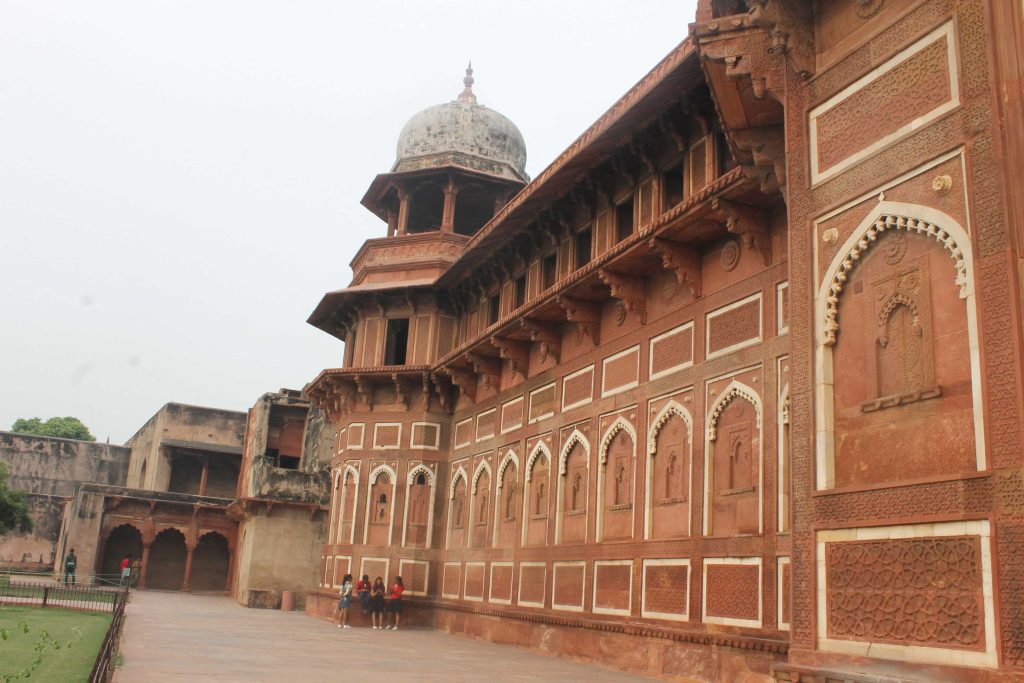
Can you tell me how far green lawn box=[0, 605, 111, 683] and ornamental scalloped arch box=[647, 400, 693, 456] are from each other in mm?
7100

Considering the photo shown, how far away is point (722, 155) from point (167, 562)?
3066 cm

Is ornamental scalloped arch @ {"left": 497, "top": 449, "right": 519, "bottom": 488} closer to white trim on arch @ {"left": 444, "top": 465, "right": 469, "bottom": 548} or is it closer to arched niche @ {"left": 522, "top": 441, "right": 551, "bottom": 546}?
arched niche @ {"left": 522, "top": 441, "right": 551, "bottom": 546}

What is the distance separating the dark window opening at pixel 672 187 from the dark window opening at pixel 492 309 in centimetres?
633

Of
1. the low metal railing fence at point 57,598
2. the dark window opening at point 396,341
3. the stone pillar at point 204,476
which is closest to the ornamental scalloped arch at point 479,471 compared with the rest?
the dark window opening at point 396,341

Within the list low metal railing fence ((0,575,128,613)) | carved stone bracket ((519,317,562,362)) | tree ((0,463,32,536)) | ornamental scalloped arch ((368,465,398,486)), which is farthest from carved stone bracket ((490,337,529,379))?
tree ((0,463,32,536))

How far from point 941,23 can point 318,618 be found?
1880 cm

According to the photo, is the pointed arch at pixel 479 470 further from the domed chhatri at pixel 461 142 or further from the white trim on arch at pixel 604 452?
the domed chhatri at pixel 461 142

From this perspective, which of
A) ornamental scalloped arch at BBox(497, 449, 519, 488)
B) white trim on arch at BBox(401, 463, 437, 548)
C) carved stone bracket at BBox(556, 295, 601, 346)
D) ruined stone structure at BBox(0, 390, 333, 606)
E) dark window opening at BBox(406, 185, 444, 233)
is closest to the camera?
carved stone bracket at BBox(556, 295, 601, 346)

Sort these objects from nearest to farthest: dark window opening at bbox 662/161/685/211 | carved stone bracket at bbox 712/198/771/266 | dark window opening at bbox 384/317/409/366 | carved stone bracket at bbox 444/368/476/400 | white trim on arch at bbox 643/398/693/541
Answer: carved stone bracket at bbox 712/198/771/266 < white trim on arch at bbox 643/398/693/541 < dark window opening at bbox 662/161/685/211 < carved stone bracket at bbox 444/368/476/400 < dark window opening at bbox 384/317/409/366

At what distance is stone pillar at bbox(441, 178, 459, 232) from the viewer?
72.1 ft

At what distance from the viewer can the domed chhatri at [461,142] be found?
23062 millimetres

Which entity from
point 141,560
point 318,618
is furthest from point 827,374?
point 141,560

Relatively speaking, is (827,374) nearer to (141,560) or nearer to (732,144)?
(732,144)

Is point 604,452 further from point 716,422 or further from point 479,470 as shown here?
point 479,470
